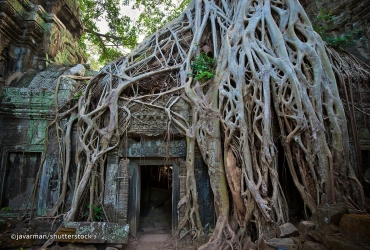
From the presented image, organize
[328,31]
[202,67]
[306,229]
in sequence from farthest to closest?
1. [328,31]
2. [202,67]
3. [306,229]

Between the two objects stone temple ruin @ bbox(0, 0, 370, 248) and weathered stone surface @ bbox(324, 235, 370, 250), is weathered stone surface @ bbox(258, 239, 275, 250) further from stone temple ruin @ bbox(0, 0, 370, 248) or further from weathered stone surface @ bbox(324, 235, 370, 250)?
stone temple ruin @ bbox(0, 0, 370, 248)

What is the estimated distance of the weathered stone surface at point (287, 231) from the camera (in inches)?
112

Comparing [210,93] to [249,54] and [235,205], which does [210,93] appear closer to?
[249,54]

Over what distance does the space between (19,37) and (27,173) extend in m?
2.91

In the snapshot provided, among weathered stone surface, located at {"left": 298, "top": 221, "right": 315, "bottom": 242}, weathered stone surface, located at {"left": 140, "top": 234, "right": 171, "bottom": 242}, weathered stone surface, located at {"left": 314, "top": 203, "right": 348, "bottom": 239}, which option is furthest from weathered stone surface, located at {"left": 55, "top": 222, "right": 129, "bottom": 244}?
weathered stone surface, located at {"left": 314, "top": 203, "right": 348, "bottom": 239}

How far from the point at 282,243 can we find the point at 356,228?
2.78ft

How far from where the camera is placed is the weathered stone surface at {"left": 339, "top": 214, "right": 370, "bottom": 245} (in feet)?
6.62

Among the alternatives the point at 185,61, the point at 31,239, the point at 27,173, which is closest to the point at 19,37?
the point at 27,173

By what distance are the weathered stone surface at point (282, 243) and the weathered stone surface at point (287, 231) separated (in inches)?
2.5

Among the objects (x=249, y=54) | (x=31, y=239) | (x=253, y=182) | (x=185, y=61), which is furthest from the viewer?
(x=185, y=61)

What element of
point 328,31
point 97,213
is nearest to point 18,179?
point 97,213

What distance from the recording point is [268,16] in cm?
415

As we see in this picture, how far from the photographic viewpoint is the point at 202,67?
14.1ft

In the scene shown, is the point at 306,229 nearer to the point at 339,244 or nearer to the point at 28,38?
the point at 339,244
